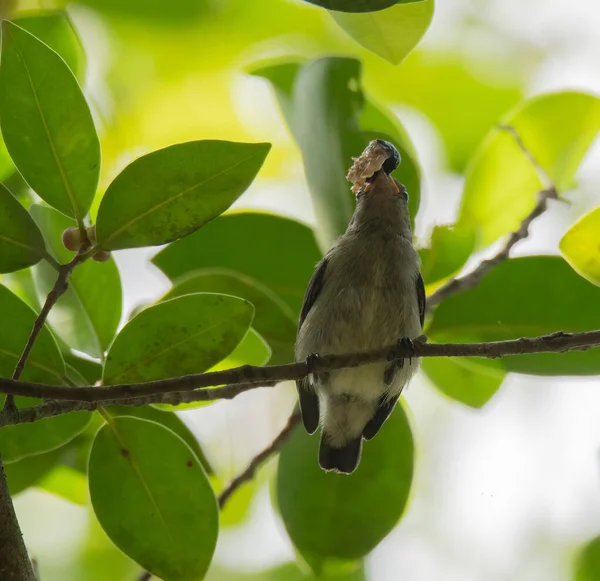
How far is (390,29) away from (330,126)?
47 centimetres

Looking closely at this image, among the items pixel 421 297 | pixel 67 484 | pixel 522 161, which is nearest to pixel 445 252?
pixel 421 297

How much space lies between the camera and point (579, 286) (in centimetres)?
237

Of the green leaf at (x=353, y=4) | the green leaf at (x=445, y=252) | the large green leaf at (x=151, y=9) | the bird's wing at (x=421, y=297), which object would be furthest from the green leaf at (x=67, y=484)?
the green leaf at (x=353, y=4)

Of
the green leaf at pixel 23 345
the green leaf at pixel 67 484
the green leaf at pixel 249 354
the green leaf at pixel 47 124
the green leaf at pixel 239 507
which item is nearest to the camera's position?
the green leaf at pixel 47 124

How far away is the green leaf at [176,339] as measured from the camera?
192cm

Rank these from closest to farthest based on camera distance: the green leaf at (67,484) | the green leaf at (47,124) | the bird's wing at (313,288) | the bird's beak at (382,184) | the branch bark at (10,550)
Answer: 1. the branch bark at (10,550)
2. the green leaf at (47,124)
3. the green leaf at (67,484)
4. the bird's wing at (313,288)
5. the bird's beak at (382,184)

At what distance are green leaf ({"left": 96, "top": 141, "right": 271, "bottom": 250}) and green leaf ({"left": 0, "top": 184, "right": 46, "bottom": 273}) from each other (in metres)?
0.15

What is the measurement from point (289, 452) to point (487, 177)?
1201 mm

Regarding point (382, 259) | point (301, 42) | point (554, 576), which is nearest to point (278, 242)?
point (382, 259)

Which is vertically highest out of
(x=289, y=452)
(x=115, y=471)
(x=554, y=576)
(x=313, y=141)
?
(x=313, y=141)

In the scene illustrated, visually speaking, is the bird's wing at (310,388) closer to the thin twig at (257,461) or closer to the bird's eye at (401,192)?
the thin twig at (257,461)

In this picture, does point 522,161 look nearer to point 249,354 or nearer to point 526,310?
point 526,310

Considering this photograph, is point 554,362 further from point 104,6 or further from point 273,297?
point 104,6

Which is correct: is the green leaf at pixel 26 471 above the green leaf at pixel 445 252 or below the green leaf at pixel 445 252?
below
